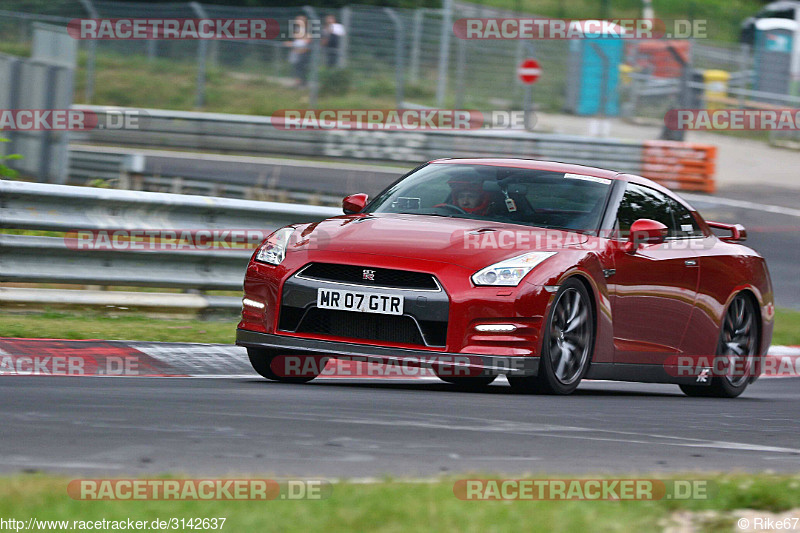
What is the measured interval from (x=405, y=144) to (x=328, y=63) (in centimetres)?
383

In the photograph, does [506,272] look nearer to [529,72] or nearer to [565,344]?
[565,344]

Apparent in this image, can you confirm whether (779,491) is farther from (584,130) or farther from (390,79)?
(584,130)

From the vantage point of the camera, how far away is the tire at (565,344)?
748 cm

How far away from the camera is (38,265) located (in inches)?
379

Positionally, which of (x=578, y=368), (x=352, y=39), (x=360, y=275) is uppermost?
(x=352, y=39)

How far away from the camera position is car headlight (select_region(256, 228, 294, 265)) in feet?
25.4

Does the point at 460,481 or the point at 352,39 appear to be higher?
the point at 352,39

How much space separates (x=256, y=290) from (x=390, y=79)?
21.0m

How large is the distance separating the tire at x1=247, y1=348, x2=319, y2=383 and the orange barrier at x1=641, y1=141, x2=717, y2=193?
16.6 metres

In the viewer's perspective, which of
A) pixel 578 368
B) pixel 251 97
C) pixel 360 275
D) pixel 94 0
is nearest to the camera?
pixel 360 275

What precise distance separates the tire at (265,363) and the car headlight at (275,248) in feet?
1.71

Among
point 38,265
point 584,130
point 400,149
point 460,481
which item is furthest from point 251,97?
point 460,481

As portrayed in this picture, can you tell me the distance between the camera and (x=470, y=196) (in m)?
8.40

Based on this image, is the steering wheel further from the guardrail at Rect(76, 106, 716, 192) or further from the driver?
the guardrail at Rect(76, 106, 716, 192)
